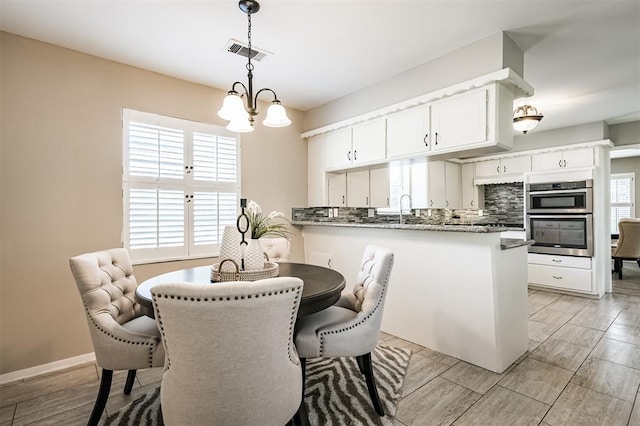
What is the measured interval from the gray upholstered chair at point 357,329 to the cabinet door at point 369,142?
4.94ft

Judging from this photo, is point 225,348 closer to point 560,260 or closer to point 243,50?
point 243,50

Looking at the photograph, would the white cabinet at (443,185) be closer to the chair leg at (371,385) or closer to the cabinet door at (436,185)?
the cabinet door at (436,185)

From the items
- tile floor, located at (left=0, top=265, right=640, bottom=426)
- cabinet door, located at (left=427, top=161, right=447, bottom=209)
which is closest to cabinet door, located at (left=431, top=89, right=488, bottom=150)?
tile floor, located at (left=0, top=265, right=640, bottom=426)

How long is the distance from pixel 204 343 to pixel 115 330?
91 centimetres

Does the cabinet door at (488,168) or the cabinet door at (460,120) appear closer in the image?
the cabinet door at (460,120)

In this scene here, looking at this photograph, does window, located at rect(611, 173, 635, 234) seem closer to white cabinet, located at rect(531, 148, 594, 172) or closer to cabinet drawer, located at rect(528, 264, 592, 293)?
white cabinet, located at rect(531, 148, 594, 172)

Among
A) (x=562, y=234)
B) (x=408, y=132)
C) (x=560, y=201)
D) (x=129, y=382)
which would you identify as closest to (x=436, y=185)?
(x=560, y=201)

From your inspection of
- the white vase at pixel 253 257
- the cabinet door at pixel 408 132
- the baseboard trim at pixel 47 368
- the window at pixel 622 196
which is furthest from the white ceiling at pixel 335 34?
the window at pixel 622 196

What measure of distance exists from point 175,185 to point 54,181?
2.91ft

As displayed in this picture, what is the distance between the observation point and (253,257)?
1952 mm

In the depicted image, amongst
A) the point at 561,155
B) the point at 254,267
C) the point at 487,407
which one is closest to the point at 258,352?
the point at 254,267

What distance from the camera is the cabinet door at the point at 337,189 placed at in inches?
158

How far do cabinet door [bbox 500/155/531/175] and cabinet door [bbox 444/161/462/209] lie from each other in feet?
2.43

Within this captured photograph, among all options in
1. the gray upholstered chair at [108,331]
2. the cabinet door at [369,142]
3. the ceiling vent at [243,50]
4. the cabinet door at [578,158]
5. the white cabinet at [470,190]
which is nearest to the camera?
the gray upholstered chair at [108,331]
